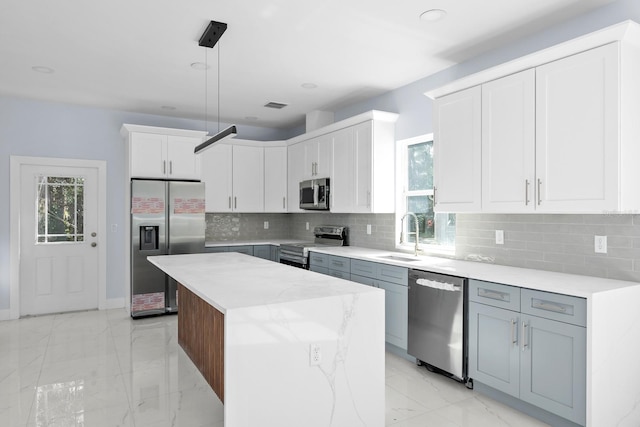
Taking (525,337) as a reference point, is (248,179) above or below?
above

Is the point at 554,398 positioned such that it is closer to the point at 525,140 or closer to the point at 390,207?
Answer: the point at 525,140

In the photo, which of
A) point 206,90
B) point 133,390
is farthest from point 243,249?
point 133,390

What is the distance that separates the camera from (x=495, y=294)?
2.78 m

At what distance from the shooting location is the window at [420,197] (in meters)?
4.13

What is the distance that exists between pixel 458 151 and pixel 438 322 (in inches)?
54.1

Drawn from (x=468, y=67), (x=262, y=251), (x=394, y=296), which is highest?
(x=468, y=67)

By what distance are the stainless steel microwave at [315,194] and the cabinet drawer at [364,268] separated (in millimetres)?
1146

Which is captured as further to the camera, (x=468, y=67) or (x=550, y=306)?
(x=468, y=67)

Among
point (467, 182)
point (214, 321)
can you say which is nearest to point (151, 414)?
point (214, 321)

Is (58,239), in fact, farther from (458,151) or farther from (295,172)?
(458,151)

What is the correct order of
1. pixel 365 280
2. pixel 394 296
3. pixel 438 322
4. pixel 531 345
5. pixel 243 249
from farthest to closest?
pixel 243 249
pixel 365 280
pixel 394 296
pixel 438 322
pixel 531 345

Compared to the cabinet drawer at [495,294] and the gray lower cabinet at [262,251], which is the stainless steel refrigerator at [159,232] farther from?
the cabinet drawer at [495,294]

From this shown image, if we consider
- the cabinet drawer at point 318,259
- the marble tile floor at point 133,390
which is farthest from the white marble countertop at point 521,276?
the marble tile floor at point 133,390

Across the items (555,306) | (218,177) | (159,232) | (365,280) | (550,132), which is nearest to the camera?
(555,306)
